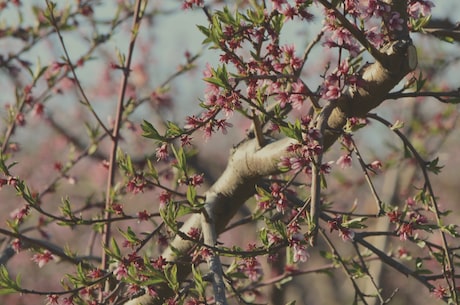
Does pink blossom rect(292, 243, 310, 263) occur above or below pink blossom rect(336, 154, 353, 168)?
below

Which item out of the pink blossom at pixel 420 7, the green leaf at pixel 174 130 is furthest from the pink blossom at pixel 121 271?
the pink blossom at pixel 420 7

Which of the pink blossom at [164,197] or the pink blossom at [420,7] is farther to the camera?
the pink blossom at [164,197]

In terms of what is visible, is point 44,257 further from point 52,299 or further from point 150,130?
point 150,130

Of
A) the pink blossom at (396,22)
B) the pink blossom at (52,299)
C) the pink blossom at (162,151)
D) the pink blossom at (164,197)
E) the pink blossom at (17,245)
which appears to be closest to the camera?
the pink blossom at (396,22)

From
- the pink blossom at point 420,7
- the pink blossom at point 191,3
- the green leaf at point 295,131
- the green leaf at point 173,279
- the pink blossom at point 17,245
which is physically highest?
the pink blossom at point 420,7

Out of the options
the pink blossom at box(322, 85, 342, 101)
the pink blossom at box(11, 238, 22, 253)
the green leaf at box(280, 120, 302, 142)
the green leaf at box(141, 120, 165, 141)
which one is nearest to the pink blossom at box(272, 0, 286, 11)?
the pink blossom at box(322, 85, 342, 101)

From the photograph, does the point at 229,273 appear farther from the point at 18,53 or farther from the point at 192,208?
the point at 18,53

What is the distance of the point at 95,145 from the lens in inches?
165

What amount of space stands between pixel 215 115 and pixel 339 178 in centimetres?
463

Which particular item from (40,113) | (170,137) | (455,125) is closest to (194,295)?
(170,137)

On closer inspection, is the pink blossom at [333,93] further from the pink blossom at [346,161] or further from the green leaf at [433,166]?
the green leaf at [433,166]

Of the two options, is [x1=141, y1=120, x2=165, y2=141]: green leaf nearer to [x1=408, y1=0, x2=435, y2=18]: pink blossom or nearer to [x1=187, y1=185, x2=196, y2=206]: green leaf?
[x1=187, y1=185, x2=196, y2=206]: green leaf

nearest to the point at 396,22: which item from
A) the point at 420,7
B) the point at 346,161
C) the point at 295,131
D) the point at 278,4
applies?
the point at 420,7

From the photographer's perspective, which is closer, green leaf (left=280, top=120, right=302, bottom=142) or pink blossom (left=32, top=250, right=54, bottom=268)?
green leaf (left=280, top=120, right=302, bottom=142)
